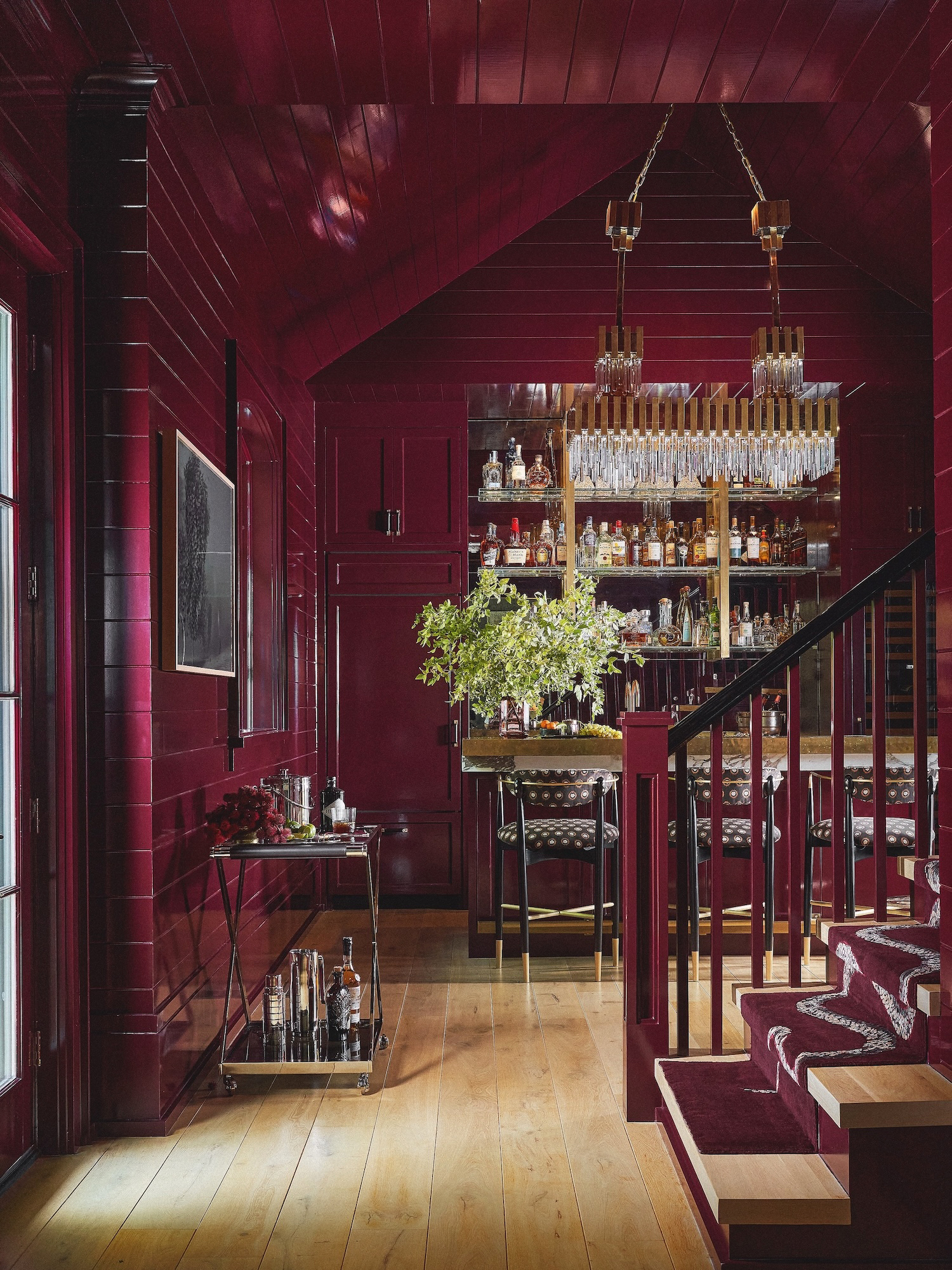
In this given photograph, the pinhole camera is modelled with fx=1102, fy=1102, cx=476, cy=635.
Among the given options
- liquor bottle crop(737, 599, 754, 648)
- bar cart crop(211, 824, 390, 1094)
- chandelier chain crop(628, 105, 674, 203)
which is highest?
chandelier chain crop(628, 105, 674, 203)

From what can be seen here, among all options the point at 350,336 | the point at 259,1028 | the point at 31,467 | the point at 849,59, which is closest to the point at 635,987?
the point at 259,1028

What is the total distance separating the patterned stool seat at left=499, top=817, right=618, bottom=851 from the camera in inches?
189

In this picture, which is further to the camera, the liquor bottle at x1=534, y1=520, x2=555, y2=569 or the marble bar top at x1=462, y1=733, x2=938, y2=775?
the liquor bottle at x1=534, y1=520, x2=555, y2=569

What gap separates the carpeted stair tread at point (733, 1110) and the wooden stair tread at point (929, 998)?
0.40 meters

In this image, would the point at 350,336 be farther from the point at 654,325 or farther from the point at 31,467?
the point at 31,467

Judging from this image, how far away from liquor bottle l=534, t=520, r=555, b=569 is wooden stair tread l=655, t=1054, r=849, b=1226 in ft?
14.9

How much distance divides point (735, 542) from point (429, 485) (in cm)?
196

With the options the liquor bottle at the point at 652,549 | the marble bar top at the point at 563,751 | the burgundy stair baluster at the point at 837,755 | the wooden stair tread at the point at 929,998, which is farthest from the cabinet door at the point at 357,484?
the wooden stair tread at the point at 929,998

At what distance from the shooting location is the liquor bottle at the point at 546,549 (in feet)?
22.2

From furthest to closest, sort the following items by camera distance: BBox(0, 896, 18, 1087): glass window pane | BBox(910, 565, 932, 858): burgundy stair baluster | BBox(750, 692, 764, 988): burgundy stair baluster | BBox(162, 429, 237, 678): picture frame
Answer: BBox(162, 429, 237, 678): picture frame
BBox(750, 692, 764, 988): burgundy stair baluster
BBox(910, 565, 932, 858): burgundy stair baluster
BBox(0, 896, 18, 1087): glass window pane

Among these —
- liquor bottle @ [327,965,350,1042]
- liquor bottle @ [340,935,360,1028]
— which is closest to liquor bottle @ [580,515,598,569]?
liquor bottle @ [340,935,360,1028]

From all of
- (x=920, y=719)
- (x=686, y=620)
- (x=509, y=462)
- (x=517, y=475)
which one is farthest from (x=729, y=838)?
(x=509, y=462)

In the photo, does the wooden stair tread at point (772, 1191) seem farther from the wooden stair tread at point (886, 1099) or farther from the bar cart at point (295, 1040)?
the bar cart at point (295, 1040)

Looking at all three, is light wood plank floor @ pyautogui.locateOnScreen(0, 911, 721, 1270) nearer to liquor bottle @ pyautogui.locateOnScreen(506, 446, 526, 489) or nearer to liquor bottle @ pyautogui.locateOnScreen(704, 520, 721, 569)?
liquor bottle @ pyautogui.locateOnScreen(704, 520, 721, 569)
